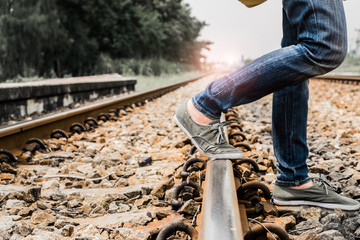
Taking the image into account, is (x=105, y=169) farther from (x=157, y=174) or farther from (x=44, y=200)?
(x=44, y=200)

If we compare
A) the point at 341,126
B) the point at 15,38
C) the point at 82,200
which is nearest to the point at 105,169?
the point at 82,200

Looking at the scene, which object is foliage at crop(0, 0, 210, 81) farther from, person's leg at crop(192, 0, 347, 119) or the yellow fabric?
person's leg at crop(192, 0, 347, 119)

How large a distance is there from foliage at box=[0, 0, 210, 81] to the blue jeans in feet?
51.5

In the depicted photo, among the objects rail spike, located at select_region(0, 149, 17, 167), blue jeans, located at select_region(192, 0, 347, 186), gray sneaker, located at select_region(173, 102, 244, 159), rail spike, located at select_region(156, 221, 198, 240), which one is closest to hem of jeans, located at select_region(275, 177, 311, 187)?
blue jeans, located at select_region(192, 0, 347, 186)

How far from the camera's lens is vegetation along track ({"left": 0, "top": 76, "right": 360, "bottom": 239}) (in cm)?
146

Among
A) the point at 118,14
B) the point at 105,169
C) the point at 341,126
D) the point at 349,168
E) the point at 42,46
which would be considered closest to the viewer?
the point at 349,168

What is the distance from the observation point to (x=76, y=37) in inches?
814

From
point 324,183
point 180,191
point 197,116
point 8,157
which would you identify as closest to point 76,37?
point 8,157

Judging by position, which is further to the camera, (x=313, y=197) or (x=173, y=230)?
(x=313, y=197)

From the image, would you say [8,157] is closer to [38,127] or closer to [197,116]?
[38,127]

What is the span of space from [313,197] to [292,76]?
680 millimetres

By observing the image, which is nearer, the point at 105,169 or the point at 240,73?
the point at 240,73

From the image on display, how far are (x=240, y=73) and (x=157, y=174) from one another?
3.44 ft

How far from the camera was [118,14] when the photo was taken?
24.0 metres
